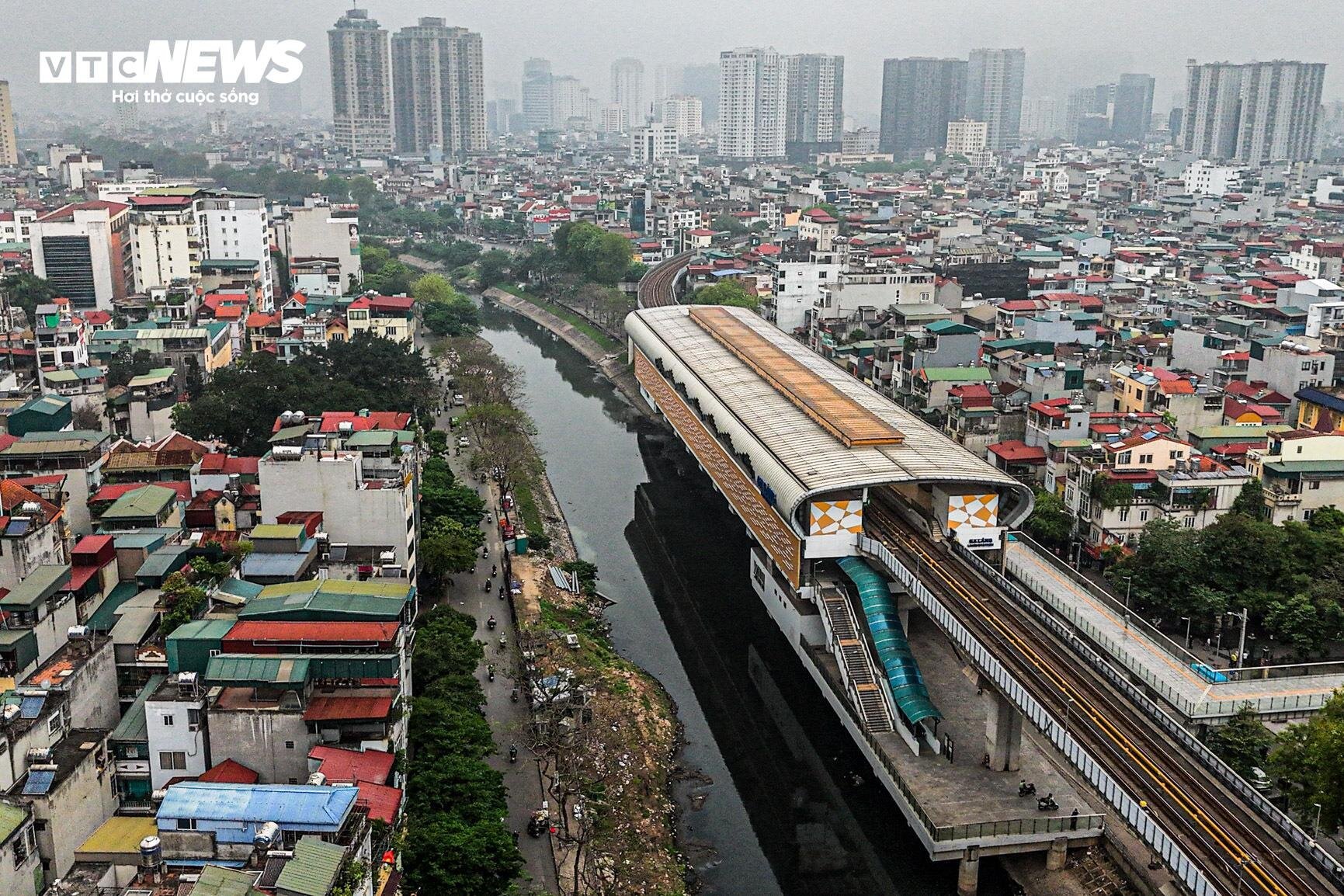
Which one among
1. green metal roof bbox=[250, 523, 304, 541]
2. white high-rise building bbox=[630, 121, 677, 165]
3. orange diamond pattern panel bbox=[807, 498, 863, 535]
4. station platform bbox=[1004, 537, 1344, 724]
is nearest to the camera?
station platform bbox=[1004, 537, 1344, 724]

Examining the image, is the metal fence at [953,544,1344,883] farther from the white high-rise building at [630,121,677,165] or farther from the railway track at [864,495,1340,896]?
the white high-rise building at [630,121,677,165]

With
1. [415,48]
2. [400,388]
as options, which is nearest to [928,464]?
[400,388]

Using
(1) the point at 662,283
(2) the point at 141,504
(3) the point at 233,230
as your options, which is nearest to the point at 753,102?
(1) the point at 662,283

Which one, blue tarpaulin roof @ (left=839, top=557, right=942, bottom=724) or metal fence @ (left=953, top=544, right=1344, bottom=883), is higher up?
metal fence @ (left=953, top=544, right=1344, bottom=883)

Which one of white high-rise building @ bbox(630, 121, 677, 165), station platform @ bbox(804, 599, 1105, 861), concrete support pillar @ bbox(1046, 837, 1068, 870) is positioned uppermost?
white high-rise building @ bbox(630, 121, 677, 165)

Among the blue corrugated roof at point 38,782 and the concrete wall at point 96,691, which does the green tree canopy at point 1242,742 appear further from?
the concrete wall at point 96,691

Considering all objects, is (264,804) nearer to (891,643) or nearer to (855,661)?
(855,661)

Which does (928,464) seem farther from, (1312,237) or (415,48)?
(415,48)

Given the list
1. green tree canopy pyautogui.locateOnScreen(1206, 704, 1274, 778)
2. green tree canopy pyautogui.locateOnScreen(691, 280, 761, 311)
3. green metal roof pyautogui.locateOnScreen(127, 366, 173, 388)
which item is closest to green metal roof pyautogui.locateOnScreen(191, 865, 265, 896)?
green tree canopy pyautogui.locateOnScreen(1206, 704, 1274, 778)

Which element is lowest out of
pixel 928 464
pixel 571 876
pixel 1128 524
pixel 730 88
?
pixel 571 876
